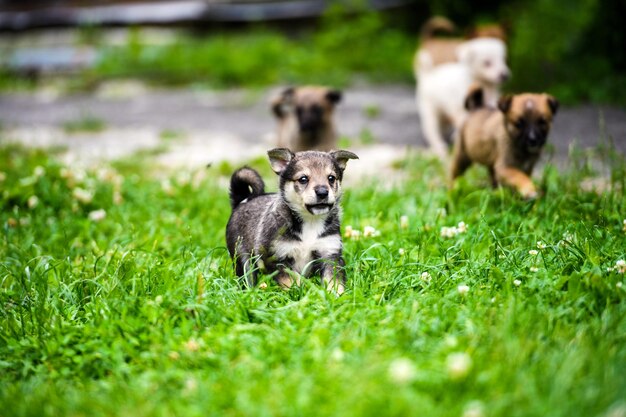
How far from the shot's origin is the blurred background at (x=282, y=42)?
868 centimetres

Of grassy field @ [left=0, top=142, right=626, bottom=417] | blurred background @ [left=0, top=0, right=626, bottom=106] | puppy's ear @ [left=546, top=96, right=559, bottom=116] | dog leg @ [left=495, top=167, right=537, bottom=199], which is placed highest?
blurred background @ [left=0, top=0, right=626, bottom=106]

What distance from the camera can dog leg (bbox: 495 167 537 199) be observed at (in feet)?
15.5

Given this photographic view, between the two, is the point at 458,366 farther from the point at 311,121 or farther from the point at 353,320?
the point at 311,121

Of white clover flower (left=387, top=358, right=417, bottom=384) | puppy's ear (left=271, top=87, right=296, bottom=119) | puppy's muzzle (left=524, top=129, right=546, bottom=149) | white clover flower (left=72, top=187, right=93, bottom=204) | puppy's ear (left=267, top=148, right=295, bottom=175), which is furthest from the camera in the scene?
puppy's ear (left=271, top=87, right=296, bottom=119)

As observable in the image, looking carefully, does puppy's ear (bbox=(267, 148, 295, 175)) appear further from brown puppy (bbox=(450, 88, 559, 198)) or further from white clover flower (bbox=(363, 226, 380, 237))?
brown puppy (bbox=(450, 88, 559, 198))

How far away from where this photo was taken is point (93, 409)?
246 centimetres

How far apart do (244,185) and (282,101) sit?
9.94 ft

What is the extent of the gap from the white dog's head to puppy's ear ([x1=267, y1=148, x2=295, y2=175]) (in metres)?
4.15

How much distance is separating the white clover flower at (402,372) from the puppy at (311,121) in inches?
175

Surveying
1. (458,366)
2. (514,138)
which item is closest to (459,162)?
(514,138)

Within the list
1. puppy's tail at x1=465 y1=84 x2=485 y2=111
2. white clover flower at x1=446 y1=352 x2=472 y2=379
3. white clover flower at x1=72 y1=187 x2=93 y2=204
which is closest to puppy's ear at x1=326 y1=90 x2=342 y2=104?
puppy's tail at x1=465 y1=84 x2=485 y2=111

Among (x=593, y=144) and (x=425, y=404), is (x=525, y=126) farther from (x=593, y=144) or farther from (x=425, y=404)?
(x=425, y=404)

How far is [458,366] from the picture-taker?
226 centimetres

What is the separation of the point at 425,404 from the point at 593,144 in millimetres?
5106
